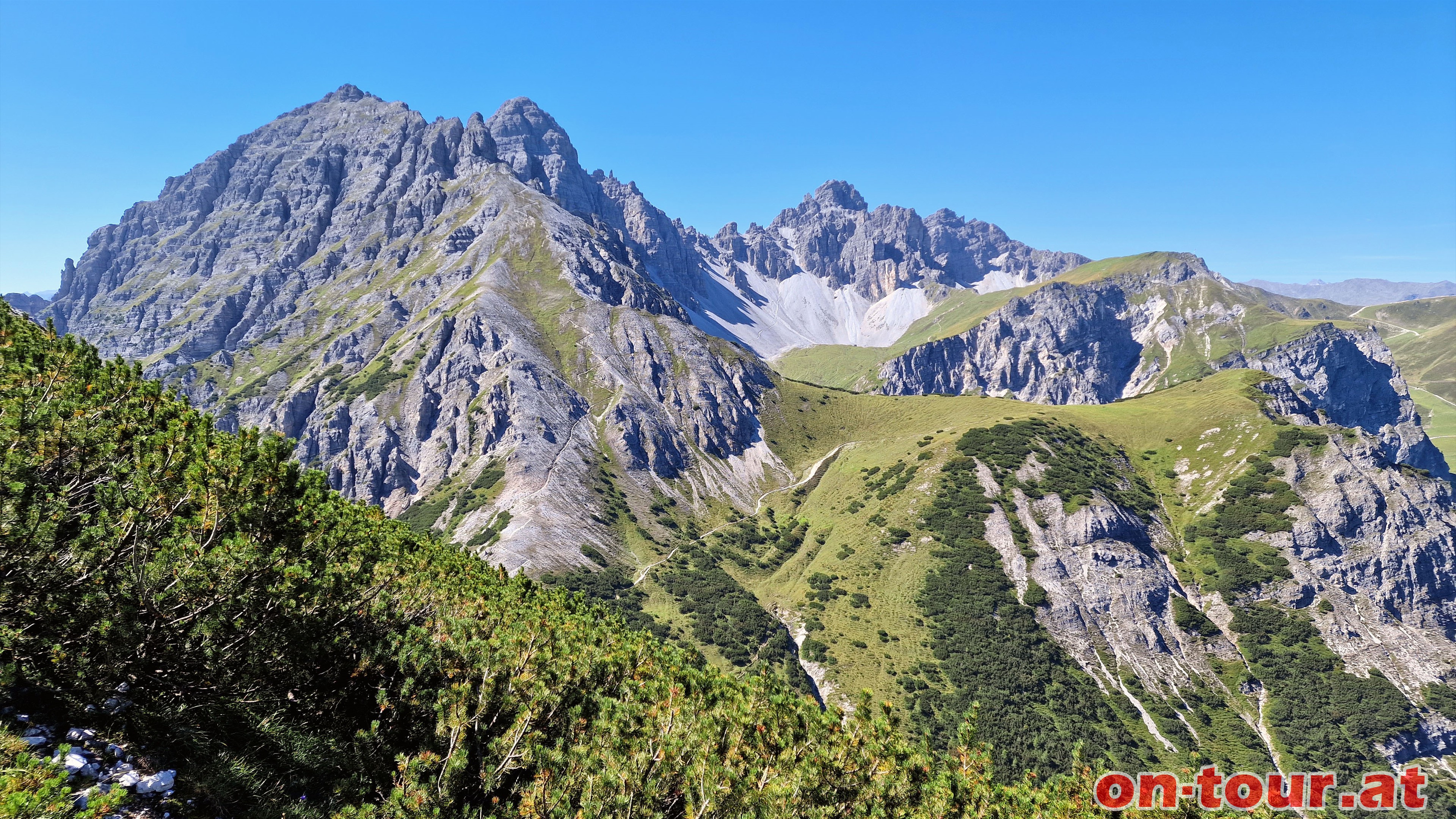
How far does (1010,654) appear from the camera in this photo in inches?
5502

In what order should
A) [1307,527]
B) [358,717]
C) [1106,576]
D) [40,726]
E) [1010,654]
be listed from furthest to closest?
[1307,527] → [1106,576] → [1010,654] → [358,717] → [40,726]

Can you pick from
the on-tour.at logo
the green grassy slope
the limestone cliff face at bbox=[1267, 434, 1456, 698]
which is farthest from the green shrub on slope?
the limestone cliff face at bbox=[1267, 434, 1456, 698]

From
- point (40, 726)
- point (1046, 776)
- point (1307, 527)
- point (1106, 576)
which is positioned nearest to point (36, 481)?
point (40, 726)

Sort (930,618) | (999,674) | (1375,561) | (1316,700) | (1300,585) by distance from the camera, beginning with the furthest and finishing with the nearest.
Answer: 1. (1375,561)
2. (1300,585)
3. (930,618)
4. (1316,700)
5. (999,674)

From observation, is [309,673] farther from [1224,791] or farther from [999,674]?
[999,674]

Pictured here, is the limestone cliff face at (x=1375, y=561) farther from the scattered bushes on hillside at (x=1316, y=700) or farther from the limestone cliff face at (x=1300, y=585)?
the scattered bushes on hillside at (x=1316, y=700)

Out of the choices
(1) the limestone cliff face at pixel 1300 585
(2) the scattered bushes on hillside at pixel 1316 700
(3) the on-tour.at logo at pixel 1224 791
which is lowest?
(2) the scattered bushes on hillside at pixel 1316 700

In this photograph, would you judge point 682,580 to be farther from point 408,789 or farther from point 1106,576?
point 408,789

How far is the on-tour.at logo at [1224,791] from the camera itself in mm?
23594

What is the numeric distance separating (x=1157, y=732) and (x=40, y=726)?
17402 cm

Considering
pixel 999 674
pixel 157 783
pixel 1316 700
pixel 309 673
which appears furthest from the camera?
pixel 1316 700

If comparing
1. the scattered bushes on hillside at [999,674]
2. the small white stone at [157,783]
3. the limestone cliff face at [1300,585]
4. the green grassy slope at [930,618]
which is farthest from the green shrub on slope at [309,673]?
the limestone cliff face at [1300,585]

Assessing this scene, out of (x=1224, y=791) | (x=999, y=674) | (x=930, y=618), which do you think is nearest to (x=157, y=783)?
(x=1224, y=791)

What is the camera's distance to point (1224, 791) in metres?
24.3
